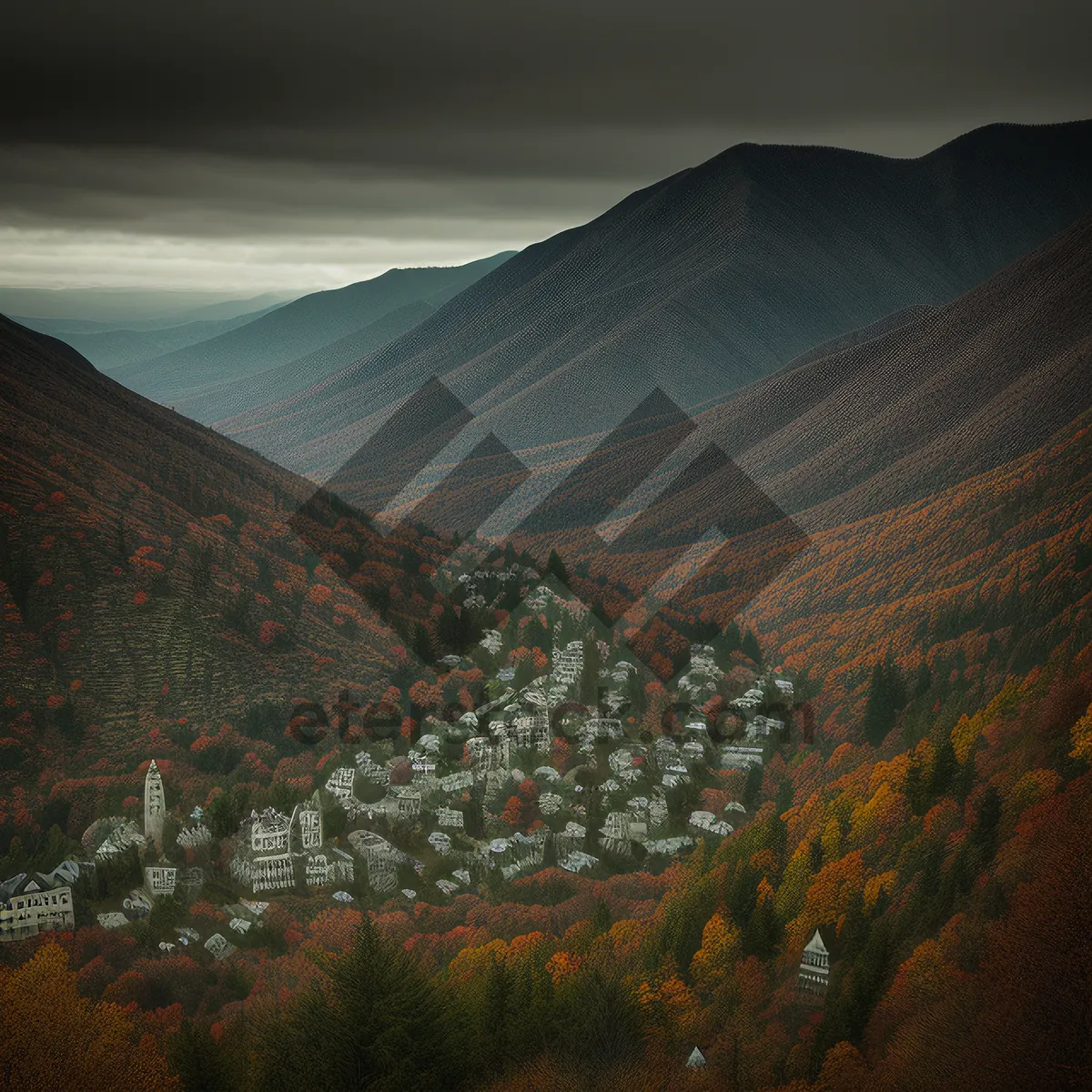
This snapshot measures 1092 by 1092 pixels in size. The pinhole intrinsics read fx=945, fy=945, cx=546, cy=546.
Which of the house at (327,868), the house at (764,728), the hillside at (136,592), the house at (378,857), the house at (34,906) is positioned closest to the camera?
the house at (34,906)

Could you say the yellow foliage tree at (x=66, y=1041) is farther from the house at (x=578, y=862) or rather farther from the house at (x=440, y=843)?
the house at (x=578, y=862)

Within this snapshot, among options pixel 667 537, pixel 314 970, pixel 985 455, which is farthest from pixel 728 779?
pixel 667 537

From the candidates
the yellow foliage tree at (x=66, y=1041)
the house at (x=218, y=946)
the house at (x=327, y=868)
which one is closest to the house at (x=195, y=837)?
the house at (x=327, y=868)

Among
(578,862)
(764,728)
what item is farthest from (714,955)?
(764,728)

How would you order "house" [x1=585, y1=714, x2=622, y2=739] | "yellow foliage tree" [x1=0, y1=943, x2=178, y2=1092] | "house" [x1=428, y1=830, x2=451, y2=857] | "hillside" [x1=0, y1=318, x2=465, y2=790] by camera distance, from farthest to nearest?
1. "house" [x1=585, y1=714, x2=622, y2=739]
2. "hillside" [x1=0, y1=318, x2=465, y2=790]
3. "house" [x1=428, y1=830, x2=451, y2=857]
4. "yellow foliage tree" [x1=0, y1=943, x2=178, y2=1092]

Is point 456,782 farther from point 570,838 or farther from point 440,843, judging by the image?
point 570,838

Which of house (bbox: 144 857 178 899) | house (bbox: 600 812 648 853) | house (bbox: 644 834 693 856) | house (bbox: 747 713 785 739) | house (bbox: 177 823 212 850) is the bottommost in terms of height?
house (bbox: 644 834 693 856)

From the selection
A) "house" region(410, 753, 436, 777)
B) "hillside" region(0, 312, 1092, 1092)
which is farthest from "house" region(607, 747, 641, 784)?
"house" region(410, 753, 436, 777)

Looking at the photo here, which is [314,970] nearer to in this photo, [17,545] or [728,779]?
[728,779]

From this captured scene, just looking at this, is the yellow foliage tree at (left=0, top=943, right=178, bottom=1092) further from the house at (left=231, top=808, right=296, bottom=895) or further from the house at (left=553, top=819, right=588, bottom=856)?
the house at (left=553, top=819, right=588, bottom=856)
